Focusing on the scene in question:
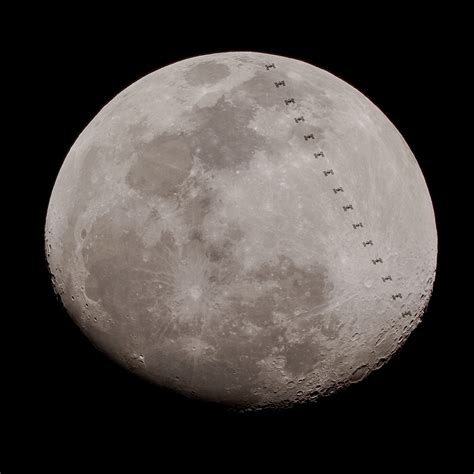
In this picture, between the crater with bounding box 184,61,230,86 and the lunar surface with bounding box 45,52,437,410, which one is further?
the crater with bounding box 184,61,230,86

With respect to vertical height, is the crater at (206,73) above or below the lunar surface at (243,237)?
above

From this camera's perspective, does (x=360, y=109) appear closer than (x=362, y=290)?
No

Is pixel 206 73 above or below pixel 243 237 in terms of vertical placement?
above

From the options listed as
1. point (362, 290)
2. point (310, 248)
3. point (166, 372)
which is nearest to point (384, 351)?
point (362, 290)

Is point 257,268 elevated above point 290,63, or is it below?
below

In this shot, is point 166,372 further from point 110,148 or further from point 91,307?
point 110,148

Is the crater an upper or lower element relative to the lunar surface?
upper

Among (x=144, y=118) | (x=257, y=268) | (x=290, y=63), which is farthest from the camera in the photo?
(x=290, y=63)

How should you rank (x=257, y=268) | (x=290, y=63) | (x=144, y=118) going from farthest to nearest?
(x=290, y=63)
(x=144, y=118)
(x=257, y=268)
